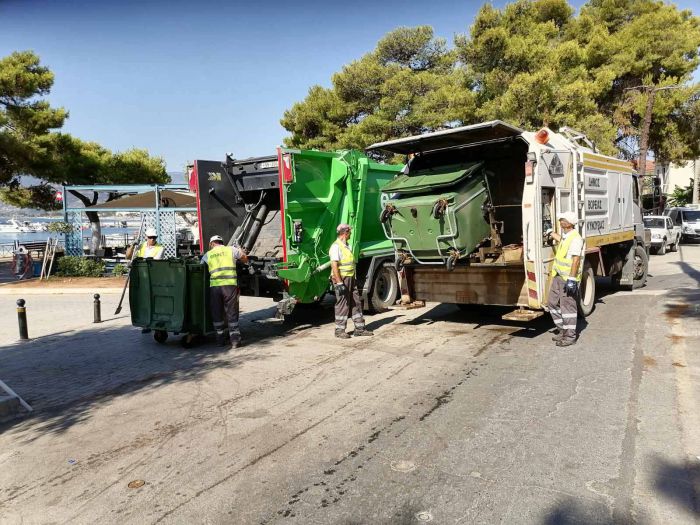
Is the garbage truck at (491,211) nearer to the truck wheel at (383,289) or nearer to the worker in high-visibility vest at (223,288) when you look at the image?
the truck wheel at (383,289)

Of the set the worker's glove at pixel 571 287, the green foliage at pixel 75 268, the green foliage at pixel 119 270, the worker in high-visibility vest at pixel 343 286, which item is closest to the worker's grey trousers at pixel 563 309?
the worker's glove at pixel 571 287

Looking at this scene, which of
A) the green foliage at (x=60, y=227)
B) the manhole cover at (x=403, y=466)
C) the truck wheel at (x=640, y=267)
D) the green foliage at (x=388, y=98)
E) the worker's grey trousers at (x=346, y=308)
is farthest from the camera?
the green foliage at (x=388, y=98)

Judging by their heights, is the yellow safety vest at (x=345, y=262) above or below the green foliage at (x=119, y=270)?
above

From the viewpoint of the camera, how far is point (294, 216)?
7.92 m

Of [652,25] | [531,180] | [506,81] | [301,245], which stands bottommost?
[301,245]

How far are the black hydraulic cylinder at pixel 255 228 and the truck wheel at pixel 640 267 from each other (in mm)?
7348

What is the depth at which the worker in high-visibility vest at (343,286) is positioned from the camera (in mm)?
7562

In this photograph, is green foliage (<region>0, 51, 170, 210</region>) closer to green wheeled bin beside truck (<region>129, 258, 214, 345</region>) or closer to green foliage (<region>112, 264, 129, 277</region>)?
green foliage (<region>112, 264, 129, 277</region>)

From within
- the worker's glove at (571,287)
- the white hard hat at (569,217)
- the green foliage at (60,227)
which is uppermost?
the green foliage at (60,227)

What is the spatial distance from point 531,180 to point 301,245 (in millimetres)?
3352

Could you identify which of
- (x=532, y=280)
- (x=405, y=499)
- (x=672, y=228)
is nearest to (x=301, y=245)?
(x=532, y=280)

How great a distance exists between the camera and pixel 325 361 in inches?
250

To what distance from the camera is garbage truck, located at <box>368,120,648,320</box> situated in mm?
6793

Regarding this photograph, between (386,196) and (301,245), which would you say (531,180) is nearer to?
(386,196)
